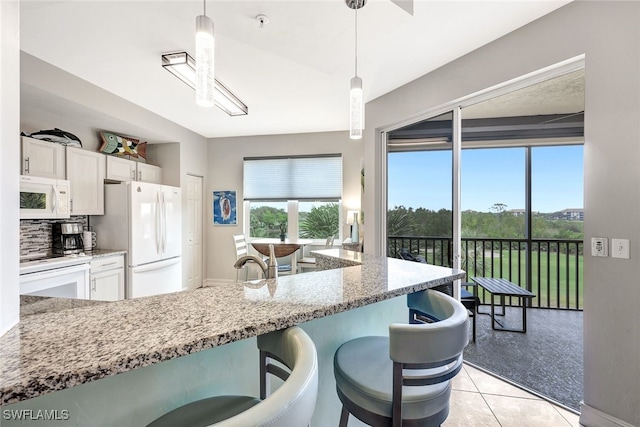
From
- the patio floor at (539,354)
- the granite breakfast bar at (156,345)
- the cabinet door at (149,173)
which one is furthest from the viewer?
the cabinet door at (149,173)

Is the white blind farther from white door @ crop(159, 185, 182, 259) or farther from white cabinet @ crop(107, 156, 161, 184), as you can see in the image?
white cabinet @ crop(107, 156, 161, 184)

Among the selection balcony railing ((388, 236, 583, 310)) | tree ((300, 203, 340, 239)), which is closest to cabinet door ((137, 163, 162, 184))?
tree ((300, 203, 340, 239))

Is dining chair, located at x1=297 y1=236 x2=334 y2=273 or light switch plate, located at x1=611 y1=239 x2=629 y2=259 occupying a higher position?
light switch plate, located at x1=611 y1=239 x2=629 y2=259

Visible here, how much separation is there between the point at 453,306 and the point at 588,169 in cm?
148

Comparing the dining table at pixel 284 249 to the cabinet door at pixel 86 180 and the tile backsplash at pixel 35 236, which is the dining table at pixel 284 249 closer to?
the cabinet door at pixel 86 180

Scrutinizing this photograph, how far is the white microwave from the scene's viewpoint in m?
2.69

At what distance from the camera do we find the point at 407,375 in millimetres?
928

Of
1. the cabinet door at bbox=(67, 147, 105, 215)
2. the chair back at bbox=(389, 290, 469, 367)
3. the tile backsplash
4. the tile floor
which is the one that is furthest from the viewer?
the cabinet door at bbox=(67, 147, 105, 215)

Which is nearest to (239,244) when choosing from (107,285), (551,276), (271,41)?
(107,285)

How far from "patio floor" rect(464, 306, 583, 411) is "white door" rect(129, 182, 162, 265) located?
3.83 meters

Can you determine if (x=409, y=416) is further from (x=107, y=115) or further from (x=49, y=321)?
(x=107, y=115)

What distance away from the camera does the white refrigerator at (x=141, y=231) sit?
3549 mm

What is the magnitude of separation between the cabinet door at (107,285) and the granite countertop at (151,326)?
2.83 m

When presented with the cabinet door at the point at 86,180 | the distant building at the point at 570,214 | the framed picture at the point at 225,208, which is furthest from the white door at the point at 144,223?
the distant building at the point at 570,214
